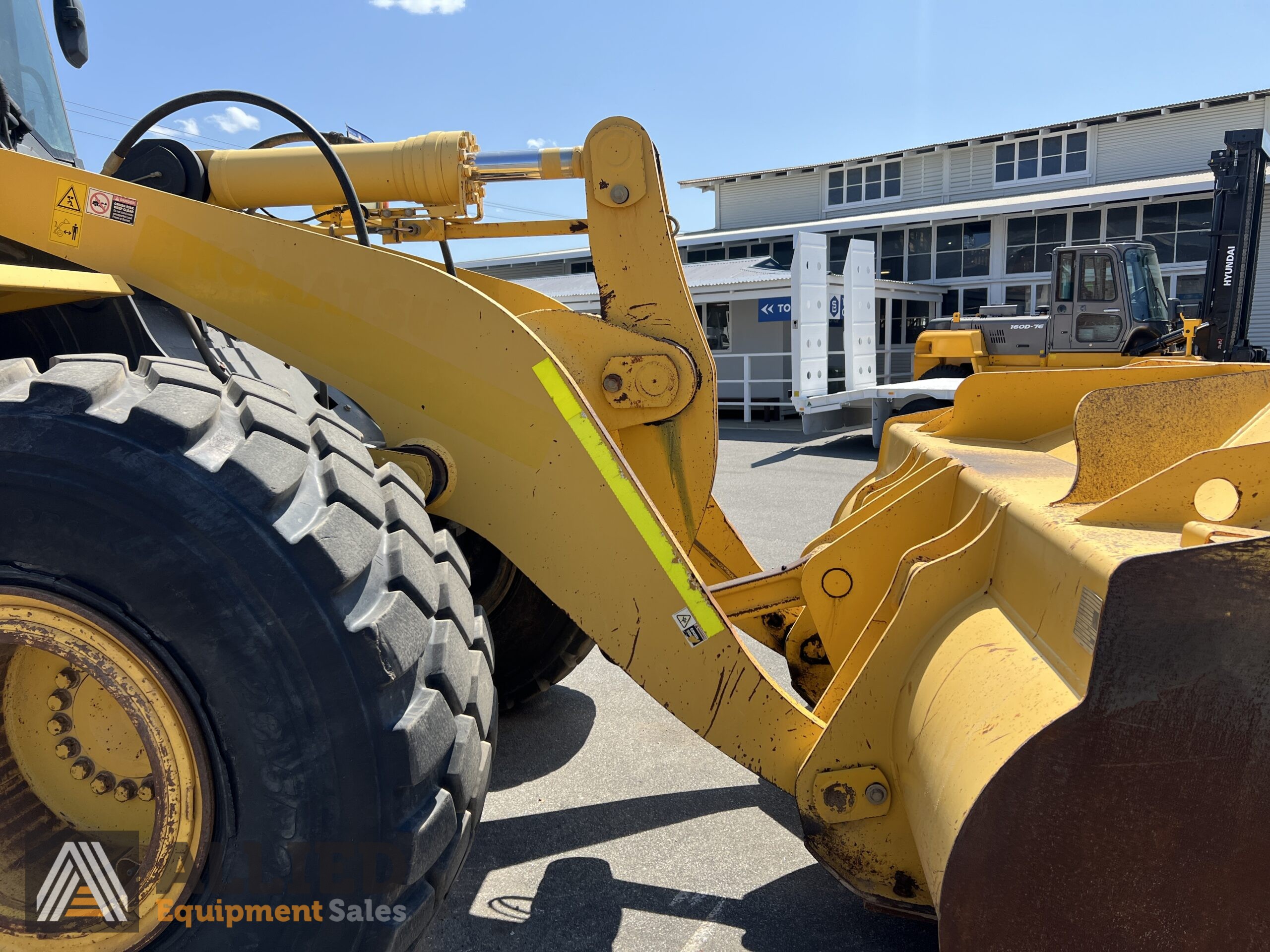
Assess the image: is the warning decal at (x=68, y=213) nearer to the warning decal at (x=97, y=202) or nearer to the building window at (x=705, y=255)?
the warning decal at (x=97, y=202)

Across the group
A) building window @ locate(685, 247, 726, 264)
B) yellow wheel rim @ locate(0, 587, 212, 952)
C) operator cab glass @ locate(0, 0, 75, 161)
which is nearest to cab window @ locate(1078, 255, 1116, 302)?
operator cab glass @ locate(0, 0, 75, 161)

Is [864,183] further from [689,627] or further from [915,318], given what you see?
[689,627]

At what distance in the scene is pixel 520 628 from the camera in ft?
11.7

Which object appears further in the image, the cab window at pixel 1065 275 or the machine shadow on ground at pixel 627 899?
the cab window at pixel 1065 275

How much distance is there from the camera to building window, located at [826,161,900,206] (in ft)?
89.6

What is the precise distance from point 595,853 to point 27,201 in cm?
249

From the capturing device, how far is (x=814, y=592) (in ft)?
9.20

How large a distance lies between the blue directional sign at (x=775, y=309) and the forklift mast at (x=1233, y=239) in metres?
9.34

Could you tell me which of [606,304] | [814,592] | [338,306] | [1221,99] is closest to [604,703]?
[814,592]

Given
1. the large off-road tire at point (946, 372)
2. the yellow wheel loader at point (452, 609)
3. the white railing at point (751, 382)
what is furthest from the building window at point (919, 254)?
the yellow wheel loader at point (452, 609)

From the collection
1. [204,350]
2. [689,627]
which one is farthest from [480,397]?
[204,350]

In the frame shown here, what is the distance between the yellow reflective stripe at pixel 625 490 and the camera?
2.20 meters

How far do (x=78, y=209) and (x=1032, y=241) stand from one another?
2434 centimetres

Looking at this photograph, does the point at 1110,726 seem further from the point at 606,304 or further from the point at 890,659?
the point at 606,304
